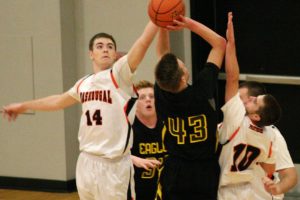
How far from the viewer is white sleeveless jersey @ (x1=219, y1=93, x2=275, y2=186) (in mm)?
4340

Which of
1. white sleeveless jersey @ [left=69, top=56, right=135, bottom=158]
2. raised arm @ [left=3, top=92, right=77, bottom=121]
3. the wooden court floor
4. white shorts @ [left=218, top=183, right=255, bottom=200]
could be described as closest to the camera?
white shorts @ [left=218, top=183, right=255, bottom=200]

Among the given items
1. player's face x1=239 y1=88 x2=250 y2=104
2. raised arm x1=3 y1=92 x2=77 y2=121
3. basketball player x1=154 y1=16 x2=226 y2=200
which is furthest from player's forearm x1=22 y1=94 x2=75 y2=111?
player's face x1=239 y1=88 x2=250 y2=104

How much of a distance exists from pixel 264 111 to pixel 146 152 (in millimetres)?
1297

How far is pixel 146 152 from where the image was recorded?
528 cm

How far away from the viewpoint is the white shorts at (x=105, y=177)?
16.6ft

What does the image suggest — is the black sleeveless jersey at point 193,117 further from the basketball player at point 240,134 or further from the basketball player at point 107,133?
the basketball player at point 107,133

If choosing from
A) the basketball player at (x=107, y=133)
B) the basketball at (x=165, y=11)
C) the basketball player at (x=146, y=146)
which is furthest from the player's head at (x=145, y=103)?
the basketball at (x=165, y=11)

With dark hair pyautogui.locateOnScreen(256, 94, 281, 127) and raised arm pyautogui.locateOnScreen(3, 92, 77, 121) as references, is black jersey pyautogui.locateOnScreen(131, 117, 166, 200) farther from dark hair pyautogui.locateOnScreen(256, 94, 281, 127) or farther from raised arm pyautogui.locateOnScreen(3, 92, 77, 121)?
dark hair pyautogui.locateOnScreen(256, 94, 281, 127)

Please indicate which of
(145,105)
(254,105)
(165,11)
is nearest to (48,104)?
(145,105)

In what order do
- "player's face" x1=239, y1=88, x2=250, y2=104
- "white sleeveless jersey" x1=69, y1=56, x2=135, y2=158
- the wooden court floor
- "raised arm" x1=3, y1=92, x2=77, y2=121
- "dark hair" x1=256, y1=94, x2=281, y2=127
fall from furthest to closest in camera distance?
the wooden court floor < "raised arm" x1=3, y1=92, x2=77, y2=121 < "white sleeveless jersey" x1=69, y1=56, x2=135, y2=158 < "player's face" x1=239, y1=88, x2=250, y2=104 < "dark hair" x1=256, y1=94, x2=281, y2=127

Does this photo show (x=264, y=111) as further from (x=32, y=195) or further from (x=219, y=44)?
(x=32, y=195)

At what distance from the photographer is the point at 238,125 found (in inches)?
171

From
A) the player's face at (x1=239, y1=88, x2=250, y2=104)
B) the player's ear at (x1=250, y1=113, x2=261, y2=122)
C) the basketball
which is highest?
the basketball

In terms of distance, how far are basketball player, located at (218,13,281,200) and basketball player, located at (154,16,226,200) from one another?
8 cm
